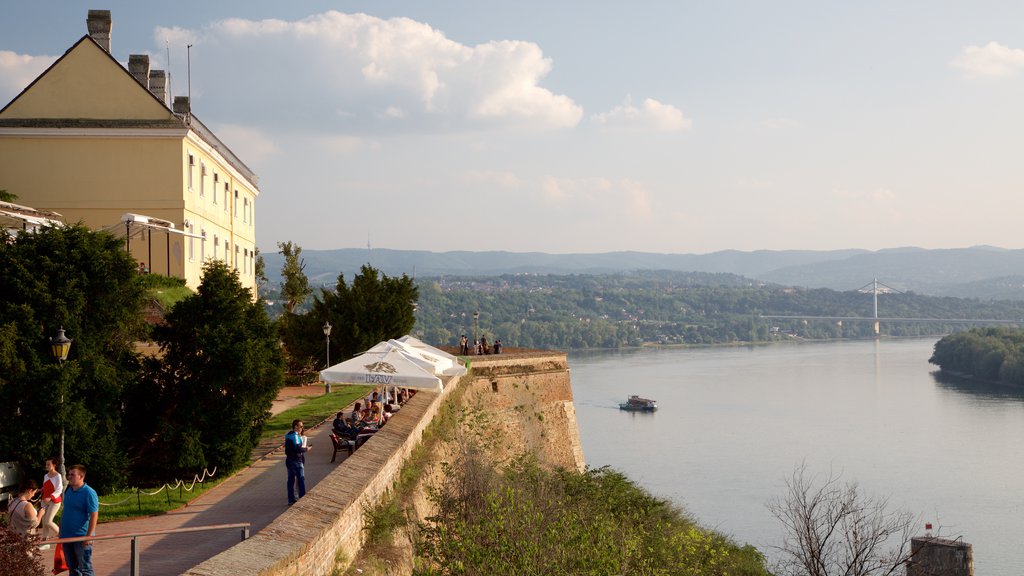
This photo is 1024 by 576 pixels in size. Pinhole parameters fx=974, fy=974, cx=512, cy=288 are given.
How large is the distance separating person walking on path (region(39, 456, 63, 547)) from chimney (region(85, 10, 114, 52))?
20.4 metres

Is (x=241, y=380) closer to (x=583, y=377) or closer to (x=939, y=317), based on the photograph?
(x=583, y=377)

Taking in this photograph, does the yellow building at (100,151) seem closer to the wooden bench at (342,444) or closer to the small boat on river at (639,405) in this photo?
the wooden bench at (342,444)

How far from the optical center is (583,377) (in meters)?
110

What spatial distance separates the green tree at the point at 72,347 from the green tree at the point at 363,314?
15.1 meters

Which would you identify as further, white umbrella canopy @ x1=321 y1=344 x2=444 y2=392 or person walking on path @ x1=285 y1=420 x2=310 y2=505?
white umbrella canopy @ x1=321 y1=344 x2=444 y2=392

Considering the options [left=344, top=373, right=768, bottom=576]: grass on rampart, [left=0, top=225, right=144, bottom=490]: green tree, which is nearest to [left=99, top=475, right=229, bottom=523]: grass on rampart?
[left=0, top=225, right=144, bottom=490]: green tree

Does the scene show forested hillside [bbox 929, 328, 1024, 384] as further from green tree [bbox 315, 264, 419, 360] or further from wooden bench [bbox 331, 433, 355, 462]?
wooden bench [bbox 331, 433, 355, 462]

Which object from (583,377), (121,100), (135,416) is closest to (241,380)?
(135,416)

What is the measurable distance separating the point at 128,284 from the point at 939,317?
201 meters

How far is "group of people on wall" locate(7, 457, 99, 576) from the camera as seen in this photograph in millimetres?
8195

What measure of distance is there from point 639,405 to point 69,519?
74.5 metres

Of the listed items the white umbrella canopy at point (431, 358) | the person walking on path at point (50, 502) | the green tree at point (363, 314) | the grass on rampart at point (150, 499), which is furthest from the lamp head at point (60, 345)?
the green tree at point (363, 314)

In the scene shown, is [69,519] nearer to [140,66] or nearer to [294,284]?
[140,66]

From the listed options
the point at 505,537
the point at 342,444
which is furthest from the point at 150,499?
the point at 505,537
